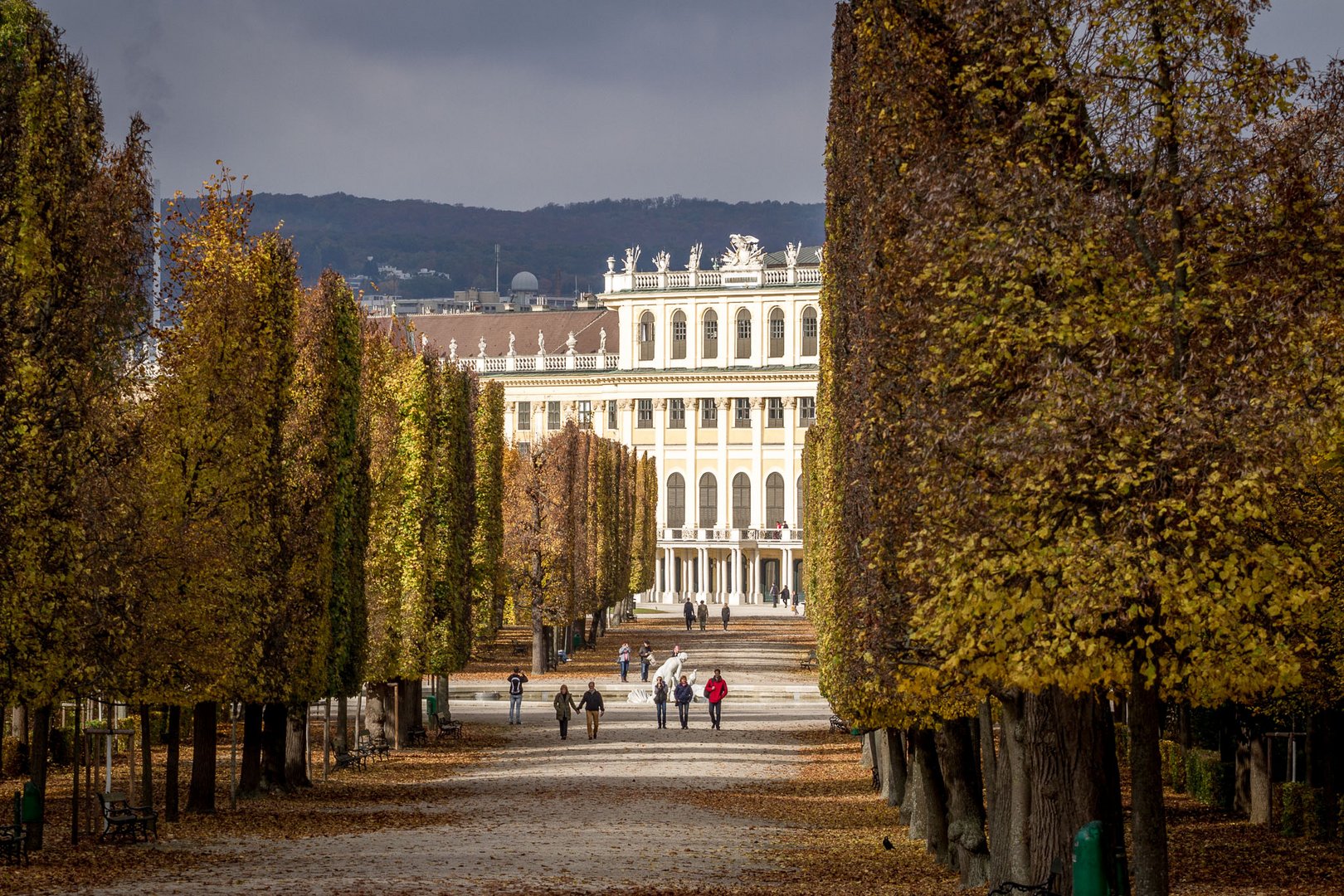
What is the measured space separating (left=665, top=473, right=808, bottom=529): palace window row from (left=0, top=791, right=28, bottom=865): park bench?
86.3m

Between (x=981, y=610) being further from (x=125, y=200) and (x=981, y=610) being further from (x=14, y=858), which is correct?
(x=125, y=200)

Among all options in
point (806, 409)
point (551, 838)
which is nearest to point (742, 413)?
point (806, 409)

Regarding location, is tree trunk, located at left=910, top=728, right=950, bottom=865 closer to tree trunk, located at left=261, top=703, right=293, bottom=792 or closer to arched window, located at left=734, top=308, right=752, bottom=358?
tree trunk, located at left=261, top=703, right=293, bottom=792

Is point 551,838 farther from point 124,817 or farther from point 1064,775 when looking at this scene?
point 1064,775

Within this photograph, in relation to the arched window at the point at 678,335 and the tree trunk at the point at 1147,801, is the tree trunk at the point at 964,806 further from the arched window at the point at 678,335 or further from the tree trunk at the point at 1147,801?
the arched window at the point at 678,335

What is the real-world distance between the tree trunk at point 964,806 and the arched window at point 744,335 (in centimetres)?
8638

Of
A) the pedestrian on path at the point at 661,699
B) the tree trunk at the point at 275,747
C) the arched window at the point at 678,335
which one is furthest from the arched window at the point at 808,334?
the tree trunk at the point at 275,747

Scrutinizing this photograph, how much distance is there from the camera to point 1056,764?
12.9 meters

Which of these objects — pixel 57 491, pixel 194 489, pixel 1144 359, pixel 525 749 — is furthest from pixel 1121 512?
pixel 525 749

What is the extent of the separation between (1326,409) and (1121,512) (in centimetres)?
138

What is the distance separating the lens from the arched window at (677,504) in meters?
105

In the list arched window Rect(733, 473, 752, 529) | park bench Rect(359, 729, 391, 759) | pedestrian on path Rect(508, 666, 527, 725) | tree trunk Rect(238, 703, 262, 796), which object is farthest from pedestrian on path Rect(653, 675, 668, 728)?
arched window Rect(733, 473, 752, 529)

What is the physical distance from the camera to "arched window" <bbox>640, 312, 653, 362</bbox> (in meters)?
106

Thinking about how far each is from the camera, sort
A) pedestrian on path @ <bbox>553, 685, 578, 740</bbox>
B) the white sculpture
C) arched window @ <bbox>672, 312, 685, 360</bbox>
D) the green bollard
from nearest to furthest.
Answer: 1. the green bollard
2. pedestrian on path @ <bbox>553, 685, 578, 740</bbox>
3. the white sculpture
4. arched window @ <bbox>672, 312, 685, 360</bbox>
